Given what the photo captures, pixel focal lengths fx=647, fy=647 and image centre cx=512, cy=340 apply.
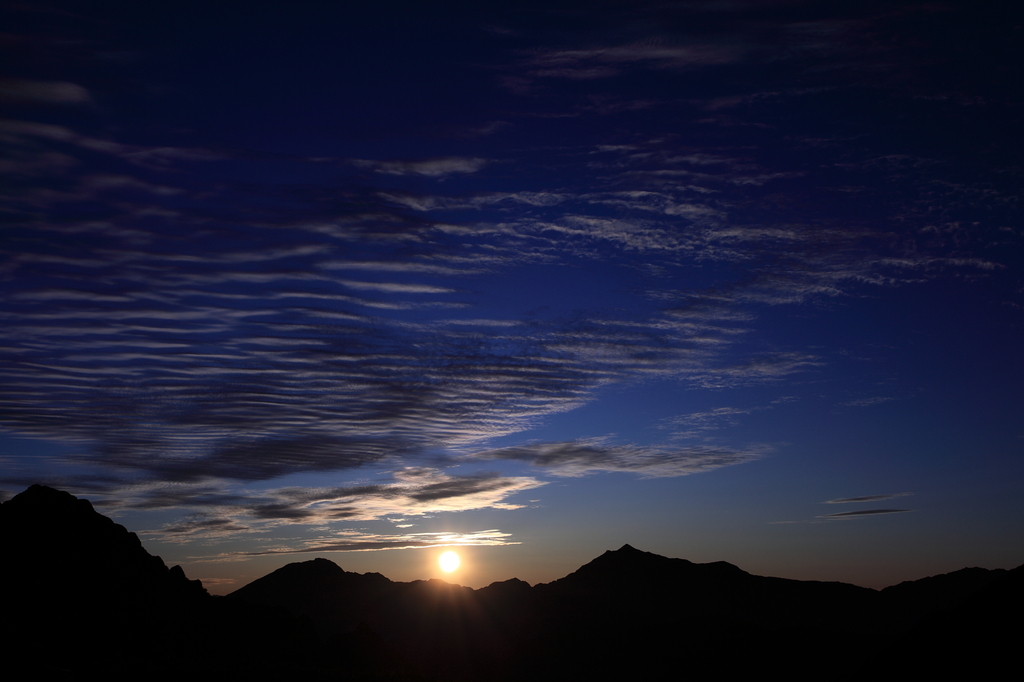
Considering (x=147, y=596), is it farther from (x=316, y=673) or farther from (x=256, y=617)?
(x=316, y=673)

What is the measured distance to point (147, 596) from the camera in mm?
127250

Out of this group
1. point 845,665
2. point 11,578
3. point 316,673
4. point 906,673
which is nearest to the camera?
point 906,673

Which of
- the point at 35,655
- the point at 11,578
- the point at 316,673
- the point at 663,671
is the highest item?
the point at 11,578

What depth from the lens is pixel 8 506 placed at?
11275cm

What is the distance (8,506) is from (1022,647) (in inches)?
5652

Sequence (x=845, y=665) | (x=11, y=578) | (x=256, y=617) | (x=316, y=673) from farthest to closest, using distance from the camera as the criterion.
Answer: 1. (x=845, y=665)
2. (x=256, y=617)
3. (x=11, y=578)
4. (x=316, y=673)

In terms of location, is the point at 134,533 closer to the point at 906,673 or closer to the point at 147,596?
the point at 147,596

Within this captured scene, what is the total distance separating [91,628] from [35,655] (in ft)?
233

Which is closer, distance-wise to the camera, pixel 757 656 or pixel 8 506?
pixel 8 506

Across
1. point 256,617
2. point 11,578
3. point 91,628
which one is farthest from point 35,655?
point 256,617

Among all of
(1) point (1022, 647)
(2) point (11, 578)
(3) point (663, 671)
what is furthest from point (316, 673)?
(3) point (663, 671)

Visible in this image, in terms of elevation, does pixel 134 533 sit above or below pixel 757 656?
above

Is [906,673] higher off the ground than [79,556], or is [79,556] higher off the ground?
[79,556]

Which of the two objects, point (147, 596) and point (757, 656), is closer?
point (147, 596)
